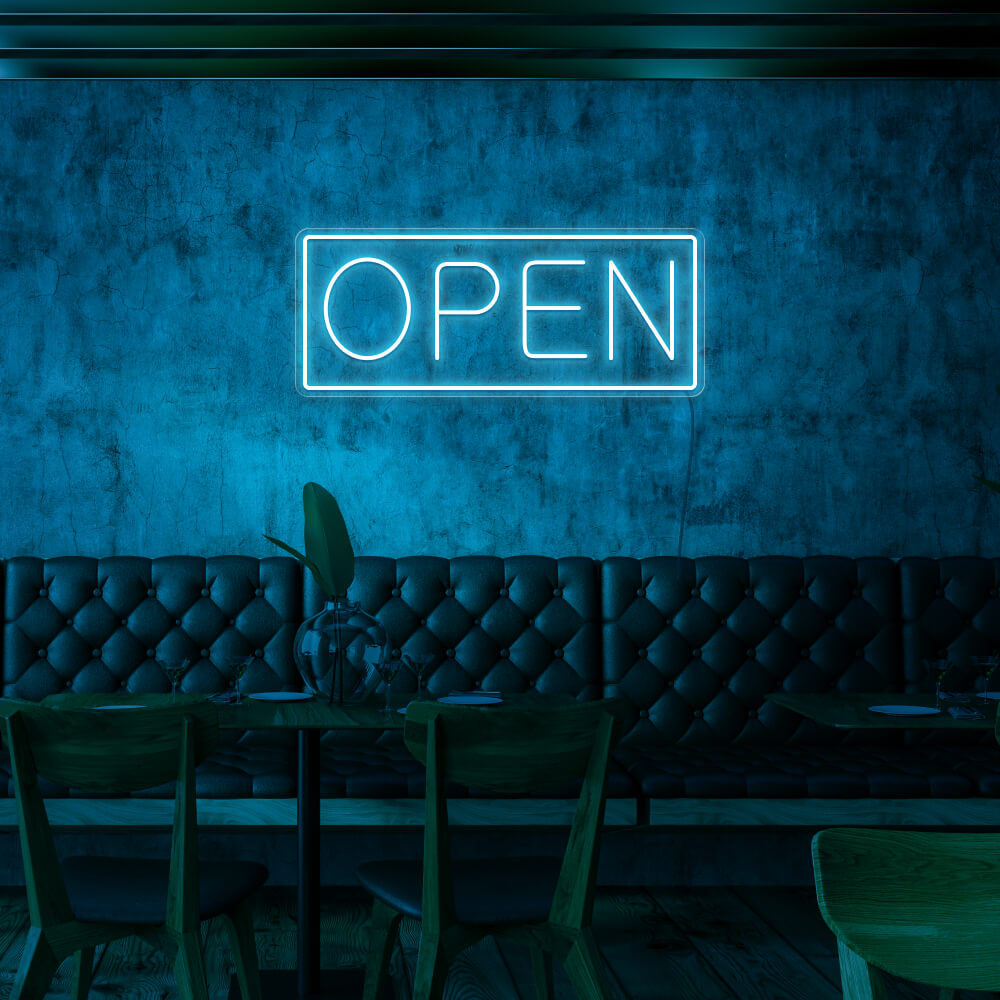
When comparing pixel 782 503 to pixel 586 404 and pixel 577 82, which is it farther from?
pixel 577 82

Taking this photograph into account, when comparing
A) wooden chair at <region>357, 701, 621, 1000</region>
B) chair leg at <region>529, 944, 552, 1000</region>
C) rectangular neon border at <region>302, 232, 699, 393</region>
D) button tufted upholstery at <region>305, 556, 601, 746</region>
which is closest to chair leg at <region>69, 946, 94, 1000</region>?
wooden chair at <region>357, 701, 621, 1000</region>

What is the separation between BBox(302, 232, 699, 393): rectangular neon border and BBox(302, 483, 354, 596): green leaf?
128cm

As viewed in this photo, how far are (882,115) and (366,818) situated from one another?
3014 mm

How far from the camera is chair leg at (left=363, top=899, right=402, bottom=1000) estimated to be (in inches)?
81.0

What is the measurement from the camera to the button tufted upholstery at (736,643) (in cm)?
336

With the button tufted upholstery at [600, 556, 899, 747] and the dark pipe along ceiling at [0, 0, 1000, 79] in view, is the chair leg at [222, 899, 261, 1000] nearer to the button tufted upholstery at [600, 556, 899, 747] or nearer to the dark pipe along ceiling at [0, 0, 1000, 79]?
the button tufted upholstery at [600, 556, 899, 747]

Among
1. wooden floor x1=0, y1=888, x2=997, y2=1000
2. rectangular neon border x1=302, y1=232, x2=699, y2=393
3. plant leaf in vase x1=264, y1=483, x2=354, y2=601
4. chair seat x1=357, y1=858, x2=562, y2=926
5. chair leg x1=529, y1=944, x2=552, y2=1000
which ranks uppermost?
rectangular neon border x1=302, y1=232, x2=699, y2=393

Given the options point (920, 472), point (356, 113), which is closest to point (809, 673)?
point (920, 472)

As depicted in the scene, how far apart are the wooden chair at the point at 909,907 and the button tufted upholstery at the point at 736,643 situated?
2363mm

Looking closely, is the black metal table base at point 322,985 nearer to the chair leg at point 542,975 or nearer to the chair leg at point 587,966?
the chair leg at point 542,975

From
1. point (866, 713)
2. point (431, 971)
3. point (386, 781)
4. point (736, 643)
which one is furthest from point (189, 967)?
point (736, 643)

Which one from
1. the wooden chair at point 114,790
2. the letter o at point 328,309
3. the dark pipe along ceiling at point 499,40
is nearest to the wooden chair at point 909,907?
the wooden chair at point 114,790

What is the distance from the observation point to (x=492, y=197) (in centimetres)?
371

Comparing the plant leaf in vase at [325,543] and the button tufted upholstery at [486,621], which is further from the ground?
the plant leaf in vase at [325,543]
